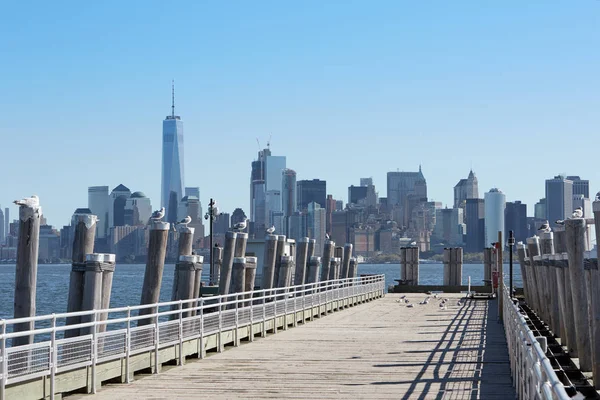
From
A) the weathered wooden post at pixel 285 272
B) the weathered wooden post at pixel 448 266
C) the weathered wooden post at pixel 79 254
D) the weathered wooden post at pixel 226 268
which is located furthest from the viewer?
the weathered wooden post at pixel 448 266

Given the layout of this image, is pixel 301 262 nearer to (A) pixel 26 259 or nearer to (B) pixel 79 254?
(B) pixel 79 254

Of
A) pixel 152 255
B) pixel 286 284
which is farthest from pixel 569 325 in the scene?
pixel 286 284

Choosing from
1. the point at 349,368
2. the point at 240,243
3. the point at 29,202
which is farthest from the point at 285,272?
the point at 29,202

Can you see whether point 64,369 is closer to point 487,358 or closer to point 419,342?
point 487,358

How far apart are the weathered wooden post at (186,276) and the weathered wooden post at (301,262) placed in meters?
21.4

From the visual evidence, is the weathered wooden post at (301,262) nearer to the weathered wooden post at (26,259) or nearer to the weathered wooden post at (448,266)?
the weathered wooden post at (448,266)

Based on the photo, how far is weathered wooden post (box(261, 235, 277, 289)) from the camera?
39688 millimetres

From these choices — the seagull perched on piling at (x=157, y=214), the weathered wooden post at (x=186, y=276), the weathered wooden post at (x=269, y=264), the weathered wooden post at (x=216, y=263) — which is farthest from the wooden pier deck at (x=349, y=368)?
the weathered wooden post at (x=216, y=263)

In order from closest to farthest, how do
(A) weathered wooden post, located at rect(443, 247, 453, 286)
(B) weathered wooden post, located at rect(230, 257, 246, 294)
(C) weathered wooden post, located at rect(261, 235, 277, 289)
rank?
(B) weathered wooden post, located at rect(230, 257, 246, 294) < (C) weathered wooden post, located at rect(261, 235, 277, 289) < (A) weathered wooden post, located at rect(443, 247, 453, 286)

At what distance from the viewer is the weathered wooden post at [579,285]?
21.3 meters

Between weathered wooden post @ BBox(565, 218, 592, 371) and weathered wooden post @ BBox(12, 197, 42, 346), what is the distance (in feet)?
33.2

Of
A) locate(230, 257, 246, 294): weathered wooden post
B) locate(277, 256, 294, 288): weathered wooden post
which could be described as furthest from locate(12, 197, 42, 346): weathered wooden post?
locate(277, 256, 294, 288): weathered wooden post

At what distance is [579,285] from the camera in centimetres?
2225

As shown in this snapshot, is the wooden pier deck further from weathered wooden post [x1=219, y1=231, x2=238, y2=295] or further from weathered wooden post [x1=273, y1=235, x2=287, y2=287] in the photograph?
weathered wooden post [x1=273, y1=235, x2=287, y2=287]
